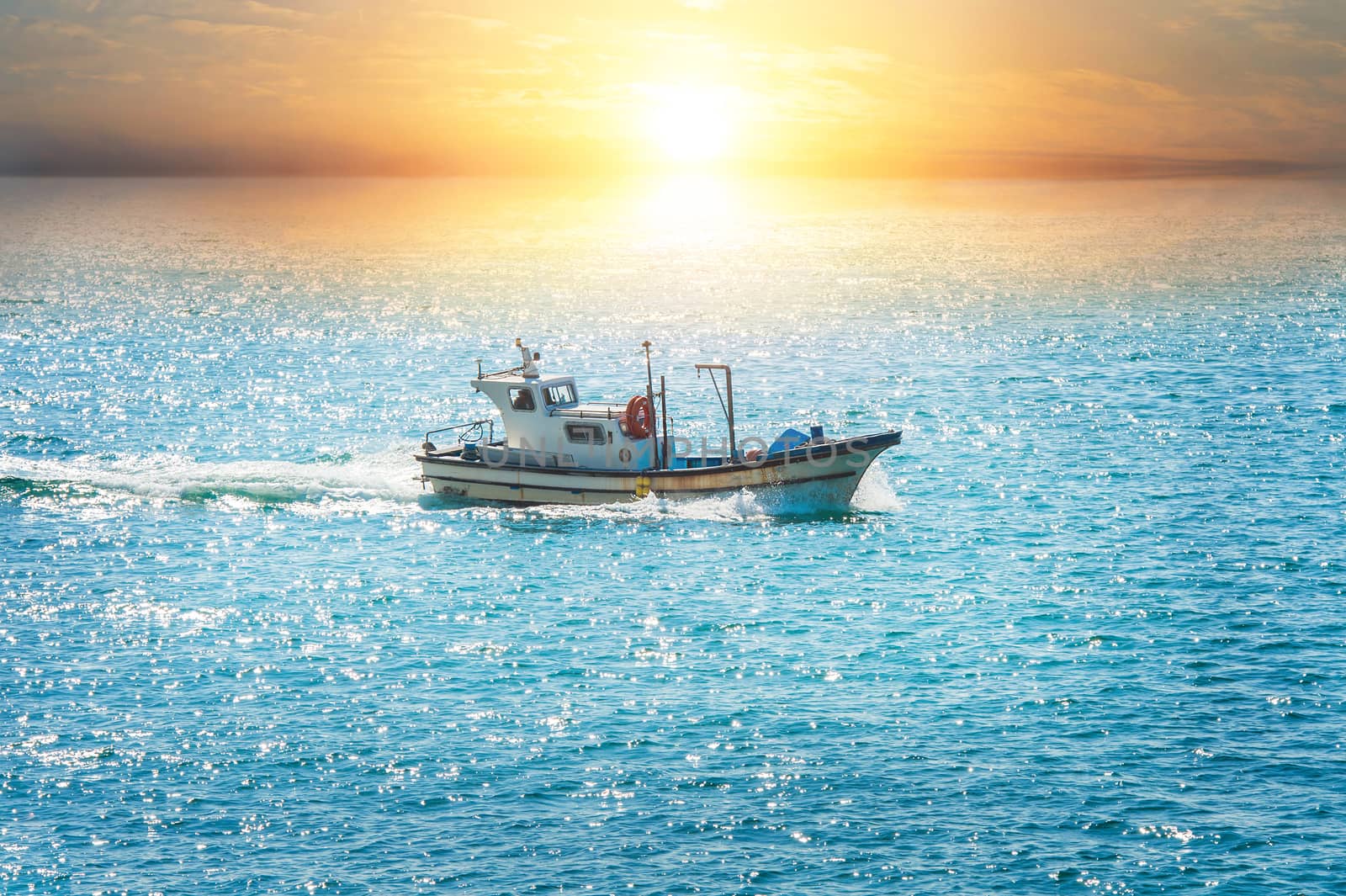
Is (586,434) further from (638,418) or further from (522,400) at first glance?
(522,400)

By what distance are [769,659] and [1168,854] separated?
1309 cm

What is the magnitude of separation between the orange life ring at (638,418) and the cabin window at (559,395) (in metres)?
3.47

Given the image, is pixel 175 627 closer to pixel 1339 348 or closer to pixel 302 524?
pixel 302 524

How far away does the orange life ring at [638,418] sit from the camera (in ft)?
169

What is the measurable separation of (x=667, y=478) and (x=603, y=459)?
9.74 feet

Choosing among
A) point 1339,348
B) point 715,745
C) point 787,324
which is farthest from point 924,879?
point 787,324

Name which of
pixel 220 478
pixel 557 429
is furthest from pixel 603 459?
pixel 220 478

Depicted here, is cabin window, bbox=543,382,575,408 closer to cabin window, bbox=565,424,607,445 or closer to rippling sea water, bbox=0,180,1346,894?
cabin window, bbox=565,424,607,445

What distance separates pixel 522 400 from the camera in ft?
175

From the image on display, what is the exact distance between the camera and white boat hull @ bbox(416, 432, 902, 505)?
49875 mm

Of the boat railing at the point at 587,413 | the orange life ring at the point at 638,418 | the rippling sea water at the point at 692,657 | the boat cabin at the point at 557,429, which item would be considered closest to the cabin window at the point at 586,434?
the boat cabin at the point at 557,429

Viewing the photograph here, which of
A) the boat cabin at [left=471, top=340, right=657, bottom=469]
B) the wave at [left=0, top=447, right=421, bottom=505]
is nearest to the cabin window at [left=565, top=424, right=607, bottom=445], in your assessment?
the boat cabin at [left=471, top=340, right=657, bottom=469]

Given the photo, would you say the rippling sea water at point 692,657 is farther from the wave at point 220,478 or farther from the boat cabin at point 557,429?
the boat cabin at point 557,429

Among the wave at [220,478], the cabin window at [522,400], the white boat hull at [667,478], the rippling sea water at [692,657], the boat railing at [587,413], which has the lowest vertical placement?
the rippling sea water at [692,657]
